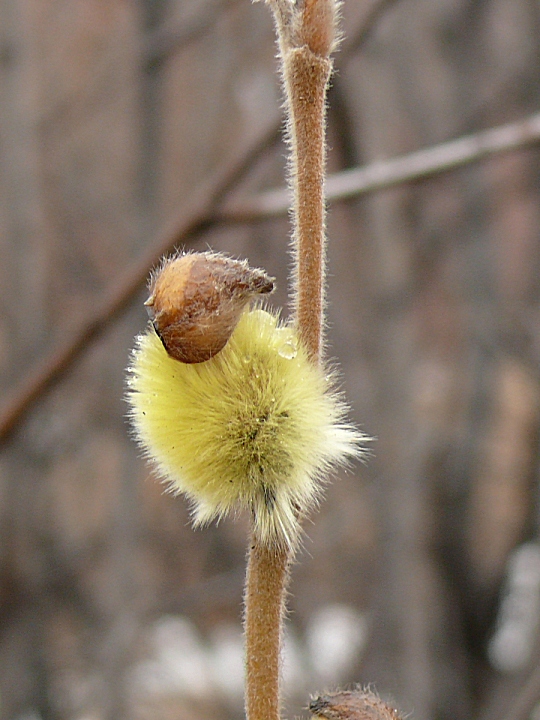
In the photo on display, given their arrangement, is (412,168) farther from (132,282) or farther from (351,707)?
(351,707)

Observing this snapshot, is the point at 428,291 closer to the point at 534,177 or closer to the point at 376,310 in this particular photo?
the point at 534,177

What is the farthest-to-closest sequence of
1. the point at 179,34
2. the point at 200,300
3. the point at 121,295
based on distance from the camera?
the point at 179,34, the point at 121,295, the point at 200,300

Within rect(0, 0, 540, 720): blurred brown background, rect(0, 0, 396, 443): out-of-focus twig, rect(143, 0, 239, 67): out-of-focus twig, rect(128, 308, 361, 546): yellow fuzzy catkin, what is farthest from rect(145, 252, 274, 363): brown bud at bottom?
rect(143, 0, 239, 67): out-of-focus twig

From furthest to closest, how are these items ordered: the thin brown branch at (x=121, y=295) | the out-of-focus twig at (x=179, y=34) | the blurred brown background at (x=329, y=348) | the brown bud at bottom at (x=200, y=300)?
the blurred brown background at (x=329, y=348), the out-of-focus twig at (x=179, y=34), the thin brown branch at (x=121, y=295), the brown bud at bottom at (x=200, y=300)

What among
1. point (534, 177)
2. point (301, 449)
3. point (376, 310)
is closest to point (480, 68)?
point (534, 177)

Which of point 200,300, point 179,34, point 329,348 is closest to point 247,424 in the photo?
point 200,300

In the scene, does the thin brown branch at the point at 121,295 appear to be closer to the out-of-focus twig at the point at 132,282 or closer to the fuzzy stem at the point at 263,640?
the out-of-focus twig at the point at 132,282

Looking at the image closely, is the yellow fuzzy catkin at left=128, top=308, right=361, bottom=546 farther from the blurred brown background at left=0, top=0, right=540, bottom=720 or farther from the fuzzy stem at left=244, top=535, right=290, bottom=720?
the blurred brown background at left=0, top=0, right=540, bottom=720

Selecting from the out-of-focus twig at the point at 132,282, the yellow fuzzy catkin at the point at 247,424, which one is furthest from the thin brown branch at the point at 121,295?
the yellow fuzzy catkin at the point at 247,424

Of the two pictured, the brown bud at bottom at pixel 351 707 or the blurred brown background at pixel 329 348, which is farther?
the blurred brown background at pixel 329 348
